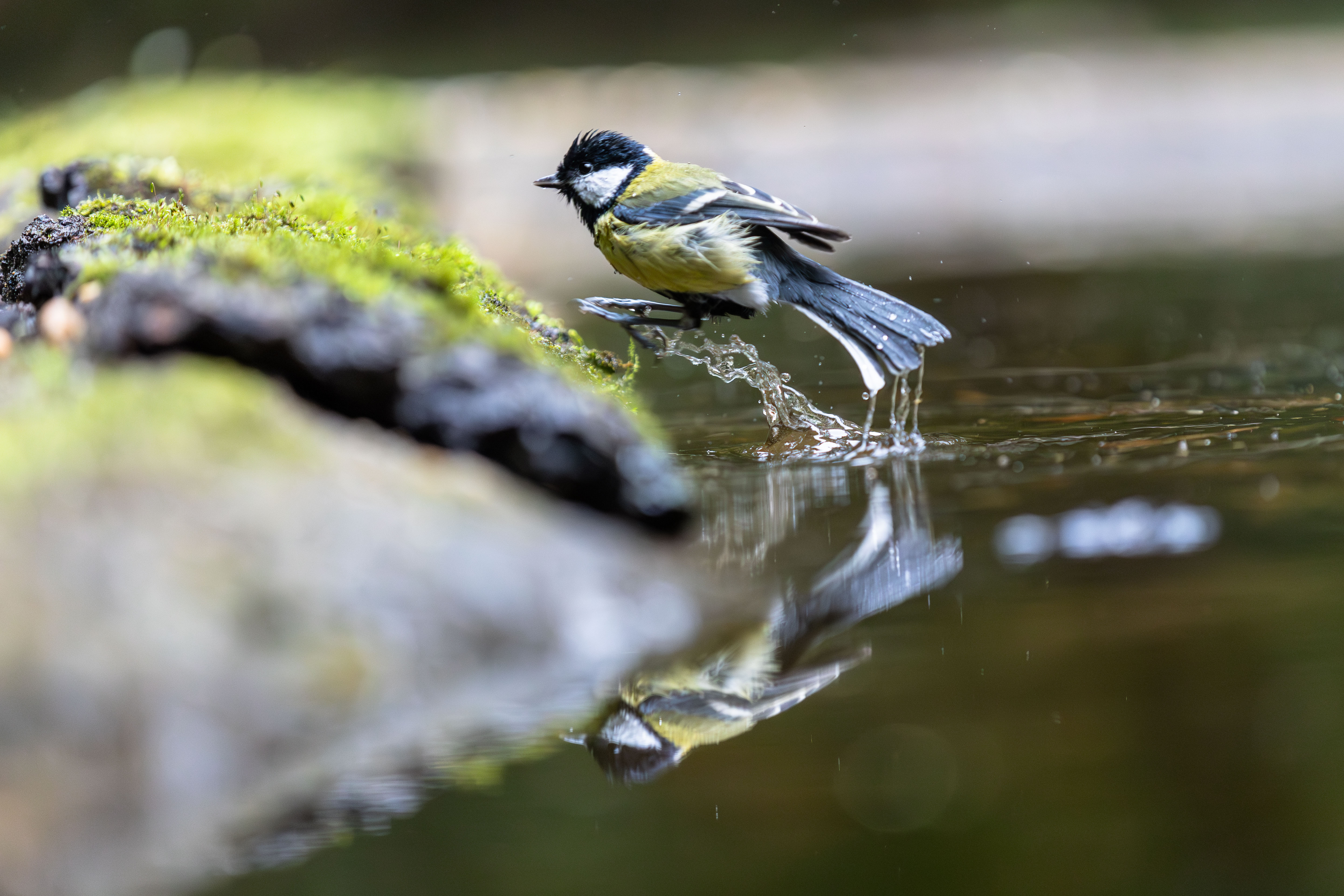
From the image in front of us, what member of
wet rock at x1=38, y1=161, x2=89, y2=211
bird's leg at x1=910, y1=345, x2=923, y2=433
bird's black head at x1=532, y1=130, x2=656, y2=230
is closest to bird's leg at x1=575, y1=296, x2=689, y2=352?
bird's black head at x1=532, y1=130, x2=656, y2=230

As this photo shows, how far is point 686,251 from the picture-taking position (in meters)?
3.81

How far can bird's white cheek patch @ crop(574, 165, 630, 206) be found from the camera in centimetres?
405

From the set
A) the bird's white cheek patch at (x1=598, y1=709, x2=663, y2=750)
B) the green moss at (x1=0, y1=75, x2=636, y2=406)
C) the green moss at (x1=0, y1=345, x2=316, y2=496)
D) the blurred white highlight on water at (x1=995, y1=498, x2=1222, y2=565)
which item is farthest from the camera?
the green moss at (x1=0, y1=75, x2=636, y2=406)

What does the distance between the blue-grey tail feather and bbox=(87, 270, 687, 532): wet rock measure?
1.53m

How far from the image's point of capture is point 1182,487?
3.02 metres

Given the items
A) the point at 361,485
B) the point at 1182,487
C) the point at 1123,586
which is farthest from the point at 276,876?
the point at 1182,487

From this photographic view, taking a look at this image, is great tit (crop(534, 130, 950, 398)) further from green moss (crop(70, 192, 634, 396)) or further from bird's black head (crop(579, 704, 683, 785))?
bird's black head (crop(579, 704, 683, 785))

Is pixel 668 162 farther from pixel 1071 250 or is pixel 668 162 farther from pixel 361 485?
pixel 1071 250

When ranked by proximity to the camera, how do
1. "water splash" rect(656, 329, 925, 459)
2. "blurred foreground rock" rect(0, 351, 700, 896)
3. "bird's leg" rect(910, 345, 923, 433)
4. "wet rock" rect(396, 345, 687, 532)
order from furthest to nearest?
"bird's leg" rect(910, 345, 923, 433)
"water splash" rect(656, 329, 925, 459)
"wet rock" rect(396, 345, 687, 532)
"blurred foreground rock" rect(0, 351, 700, 896)

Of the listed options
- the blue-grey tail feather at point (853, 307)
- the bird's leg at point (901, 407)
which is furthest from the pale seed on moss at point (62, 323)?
the bird's leg at point (901, 407)

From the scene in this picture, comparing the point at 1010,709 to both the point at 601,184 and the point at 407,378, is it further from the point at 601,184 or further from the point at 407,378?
the point at 601,184

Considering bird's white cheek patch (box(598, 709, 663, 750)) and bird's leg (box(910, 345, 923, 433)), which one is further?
bird's leg (box(910, 345, 923, 433))

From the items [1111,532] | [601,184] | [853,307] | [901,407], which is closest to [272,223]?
[601,184]

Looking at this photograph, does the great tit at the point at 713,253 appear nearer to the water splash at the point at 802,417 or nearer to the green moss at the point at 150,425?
the water splash at the point at 802,417
